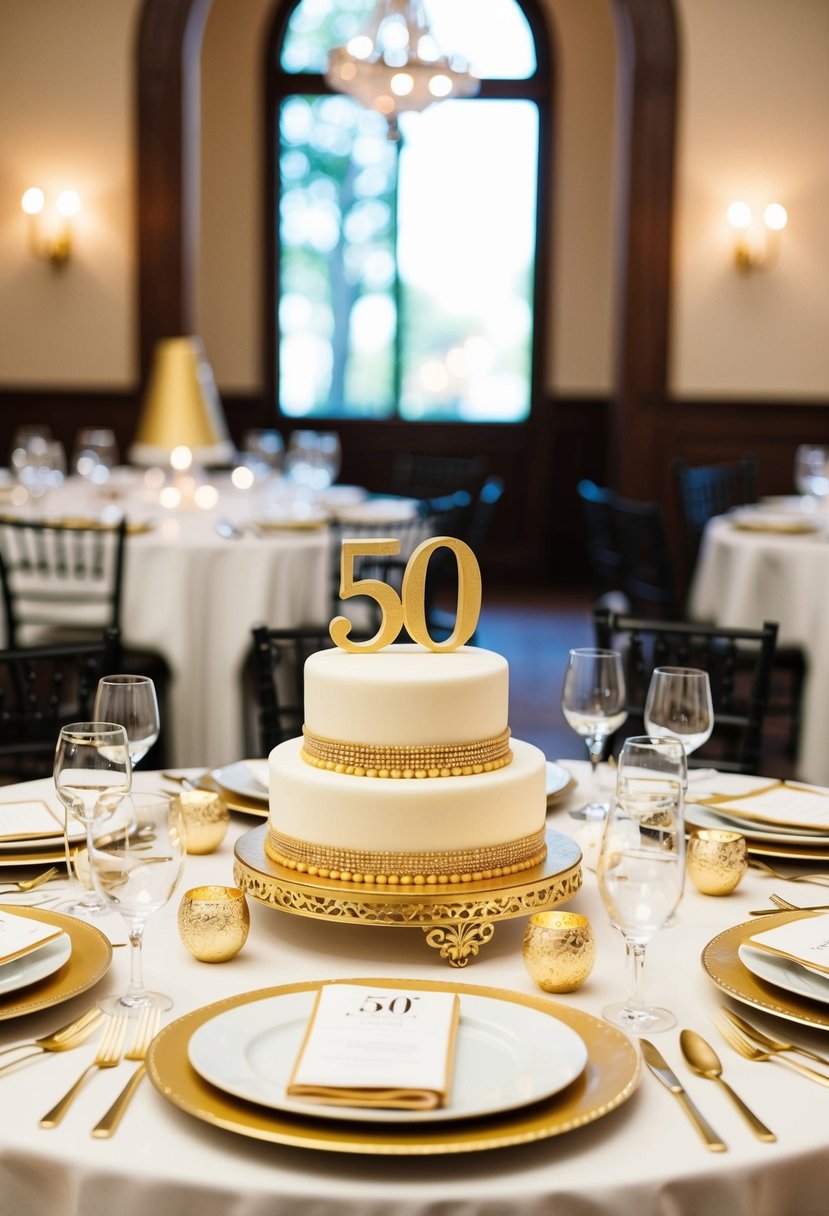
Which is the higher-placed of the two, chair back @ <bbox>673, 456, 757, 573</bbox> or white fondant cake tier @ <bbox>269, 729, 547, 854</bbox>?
chair back @ <bbox>673, 456, 757, 573</bbox>

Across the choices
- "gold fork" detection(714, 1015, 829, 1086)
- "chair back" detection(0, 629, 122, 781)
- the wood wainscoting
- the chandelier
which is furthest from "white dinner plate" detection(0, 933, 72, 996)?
the wood wainscoting

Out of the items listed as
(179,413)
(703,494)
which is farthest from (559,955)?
(703,494)

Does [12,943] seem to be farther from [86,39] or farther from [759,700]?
[86,39]

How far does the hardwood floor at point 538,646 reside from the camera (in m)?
5.57

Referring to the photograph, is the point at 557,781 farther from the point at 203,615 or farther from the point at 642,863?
the point at 203,615

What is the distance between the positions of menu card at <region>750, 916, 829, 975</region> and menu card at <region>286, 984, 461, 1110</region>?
1.07ft

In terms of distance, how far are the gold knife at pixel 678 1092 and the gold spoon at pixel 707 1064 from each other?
2 cm

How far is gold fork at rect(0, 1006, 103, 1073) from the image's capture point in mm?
1235

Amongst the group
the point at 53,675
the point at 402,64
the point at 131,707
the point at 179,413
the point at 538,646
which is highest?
the point at 402,64

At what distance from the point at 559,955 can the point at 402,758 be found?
0.27 meters

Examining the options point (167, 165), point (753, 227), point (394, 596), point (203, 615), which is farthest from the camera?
point (167, 165)

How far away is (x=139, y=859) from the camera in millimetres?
1283

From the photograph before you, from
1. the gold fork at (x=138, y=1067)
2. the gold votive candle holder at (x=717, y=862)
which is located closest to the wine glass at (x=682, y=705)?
the gold votive candle holder at (x=717, y=862)

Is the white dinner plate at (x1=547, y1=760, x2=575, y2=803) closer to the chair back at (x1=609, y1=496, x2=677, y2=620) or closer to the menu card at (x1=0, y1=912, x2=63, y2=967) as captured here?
the menu card at (x1=0, y1=912, x2=63, y2=967)
